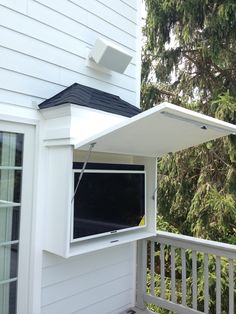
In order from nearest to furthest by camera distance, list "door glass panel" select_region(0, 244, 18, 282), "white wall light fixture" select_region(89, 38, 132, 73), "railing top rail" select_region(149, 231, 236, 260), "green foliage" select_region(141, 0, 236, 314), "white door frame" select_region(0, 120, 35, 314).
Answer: "door glass panel" select_region(0, 244, 18, 282) → "white door frame" select_region(0, 120, 35, 314) → "railing top rail" select_region(149, 231, 236, 260) → "white wall light fixture" select_region(89, 38, 132, 73) → "green foliage" select_region(141, 0, 236, 314)

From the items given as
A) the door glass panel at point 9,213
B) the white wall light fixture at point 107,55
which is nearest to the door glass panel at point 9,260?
the door glass panel at point 9,213

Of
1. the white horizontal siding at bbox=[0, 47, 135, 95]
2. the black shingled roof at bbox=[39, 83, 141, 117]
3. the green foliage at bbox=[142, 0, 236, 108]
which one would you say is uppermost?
the green foliage at bbox=[142, 0, 236, 108]

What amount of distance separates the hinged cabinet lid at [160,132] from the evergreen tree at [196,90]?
294cm

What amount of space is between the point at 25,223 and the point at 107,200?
0.69 meters

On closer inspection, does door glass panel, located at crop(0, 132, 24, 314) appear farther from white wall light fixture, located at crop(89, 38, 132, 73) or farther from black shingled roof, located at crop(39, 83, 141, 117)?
white wall light fixture, located at crop(89, 38, 132, 73)

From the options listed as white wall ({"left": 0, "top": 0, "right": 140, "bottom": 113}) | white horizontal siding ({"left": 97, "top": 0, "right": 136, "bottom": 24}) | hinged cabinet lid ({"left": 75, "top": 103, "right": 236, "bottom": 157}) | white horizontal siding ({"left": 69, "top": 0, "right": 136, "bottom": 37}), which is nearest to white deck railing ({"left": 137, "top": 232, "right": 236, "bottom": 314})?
hinged cabinet lid ({"left": 75, "top": 103, "right": 236, "bottom": 157})

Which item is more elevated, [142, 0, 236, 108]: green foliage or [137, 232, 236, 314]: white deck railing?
[142, 0, 236, 108]: green foliage

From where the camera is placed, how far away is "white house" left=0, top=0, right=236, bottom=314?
8.06 feet

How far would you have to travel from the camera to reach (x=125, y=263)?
11.4ft

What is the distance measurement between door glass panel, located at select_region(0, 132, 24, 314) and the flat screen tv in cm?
42

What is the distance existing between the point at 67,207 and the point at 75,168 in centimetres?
31

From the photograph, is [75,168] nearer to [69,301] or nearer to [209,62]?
[69,301]

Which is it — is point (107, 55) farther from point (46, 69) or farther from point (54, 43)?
point (46, 69)

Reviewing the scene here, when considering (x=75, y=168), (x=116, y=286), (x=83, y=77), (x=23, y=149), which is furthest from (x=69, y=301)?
(x=83, y=77)
